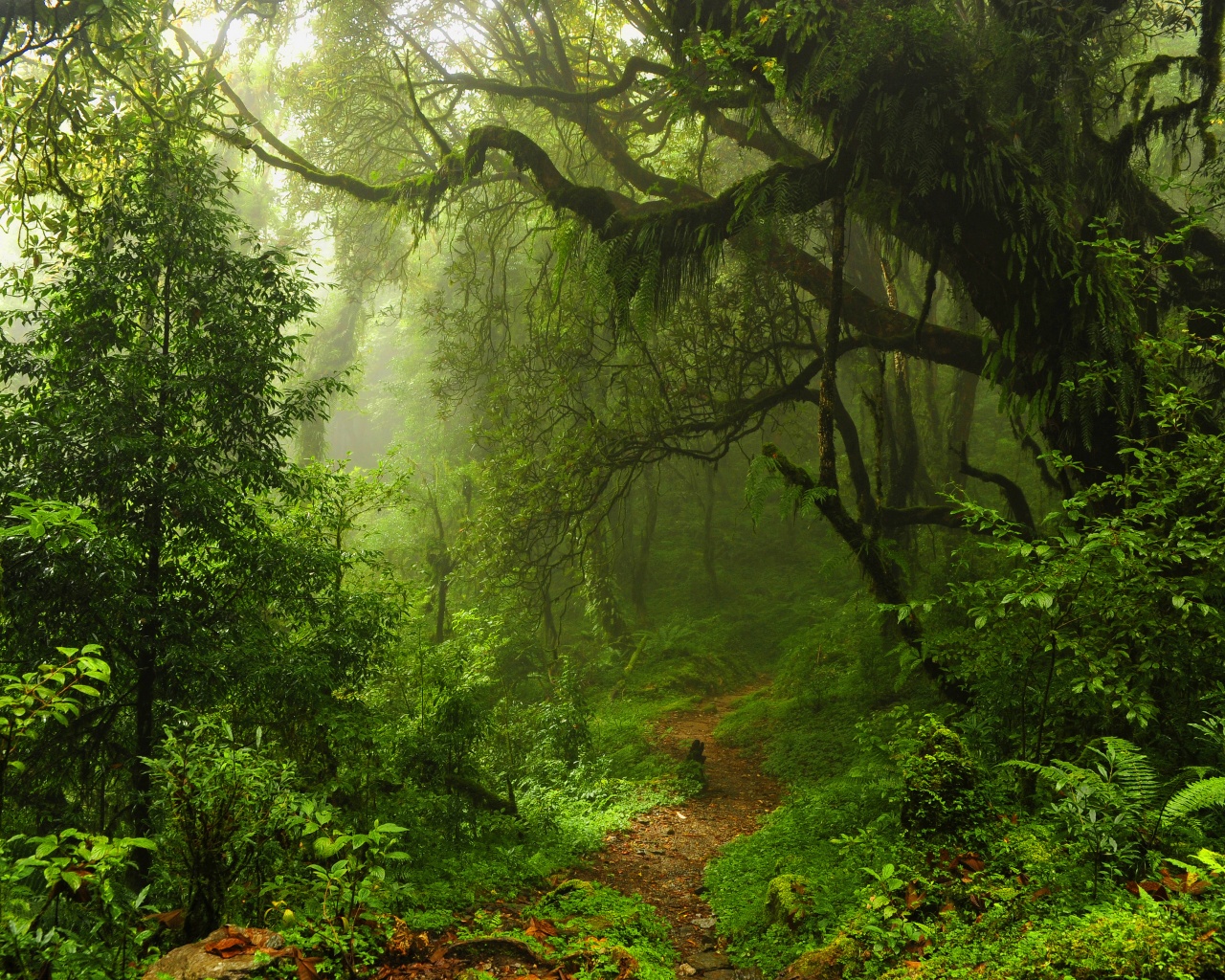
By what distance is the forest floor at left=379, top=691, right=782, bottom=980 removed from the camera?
3.84 meters

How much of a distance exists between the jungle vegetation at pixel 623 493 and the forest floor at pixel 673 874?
21 centimetres

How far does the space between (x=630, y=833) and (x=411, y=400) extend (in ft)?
68.5

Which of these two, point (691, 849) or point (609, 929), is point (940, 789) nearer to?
point (609, 929)

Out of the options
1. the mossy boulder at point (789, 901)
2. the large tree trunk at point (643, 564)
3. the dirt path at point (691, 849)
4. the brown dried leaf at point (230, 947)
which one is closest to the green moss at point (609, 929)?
the dirt path at point (691, 849)

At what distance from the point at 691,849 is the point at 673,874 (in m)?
0.66

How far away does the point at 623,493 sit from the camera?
9672 mm

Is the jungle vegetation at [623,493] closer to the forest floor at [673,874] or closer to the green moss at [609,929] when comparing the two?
the green moss at [609,929]

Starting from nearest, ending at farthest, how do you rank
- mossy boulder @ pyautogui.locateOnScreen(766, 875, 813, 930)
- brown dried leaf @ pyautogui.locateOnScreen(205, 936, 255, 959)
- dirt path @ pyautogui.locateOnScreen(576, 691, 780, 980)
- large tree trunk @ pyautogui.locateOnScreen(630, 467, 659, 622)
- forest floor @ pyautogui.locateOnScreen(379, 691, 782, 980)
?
brown dried leaf @ pyautogui.locateOnScreen(205, 936, 255, 959) < forest floor @ pyautogui.locateOnScreen(379, 691, 782, 980) < mossy boulder @ pyautogui.locateOnScreen(766, 875, 813, 930) < dirt path @ pyautogui.locateOnScreen(576, 691, 780, 980) < large tree trunk @ pyautogui.locateOnScreen(630, 467, 659, 622)

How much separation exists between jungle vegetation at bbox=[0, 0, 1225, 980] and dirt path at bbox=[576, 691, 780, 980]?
0.71 feet

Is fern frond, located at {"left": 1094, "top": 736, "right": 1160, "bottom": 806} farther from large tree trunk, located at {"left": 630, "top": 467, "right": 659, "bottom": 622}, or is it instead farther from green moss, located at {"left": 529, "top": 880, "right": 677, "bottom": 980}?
large tree trunk, located at {"left": 630, "top": 467, "right": 659, "bottom": 622}

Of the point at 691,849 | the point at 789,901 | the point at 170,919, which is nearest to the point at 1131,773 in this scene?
the point at 789,901

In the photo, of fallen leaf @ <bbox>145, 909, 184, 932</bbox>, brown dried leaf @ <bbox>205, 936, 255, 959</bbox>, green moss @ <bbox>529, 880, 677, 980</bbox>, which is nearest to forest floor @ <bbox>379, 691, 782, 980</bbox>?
green moss @ <bbox>529, 880, 677, 980</bbox>

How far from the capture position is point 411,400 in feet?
84.1

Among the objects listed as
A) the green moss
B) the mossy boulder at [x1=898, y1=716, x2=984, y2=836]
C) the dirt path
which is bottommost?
the dirt path
